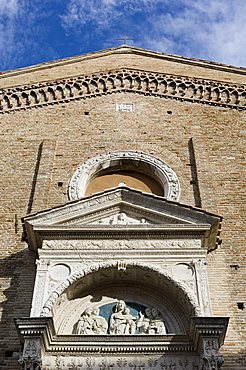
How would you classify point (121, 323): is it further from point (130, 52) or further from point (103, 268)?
point (130, 52)

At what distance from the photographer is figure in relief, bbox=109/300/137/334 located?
353 inches

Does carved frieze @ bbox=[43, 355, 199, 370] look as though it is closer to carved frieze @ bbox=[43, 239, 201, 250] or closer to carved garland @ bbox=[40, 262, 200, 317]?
carved garland @ bbox=[40, 262, 200, 317]

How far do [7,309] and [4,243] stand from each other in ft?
4.88

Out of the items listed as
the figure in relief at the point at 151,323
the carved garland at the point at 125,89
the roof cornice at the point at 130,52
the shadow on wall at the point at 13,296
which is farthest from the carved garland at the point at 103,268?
the roof cornice at the point at 130,52

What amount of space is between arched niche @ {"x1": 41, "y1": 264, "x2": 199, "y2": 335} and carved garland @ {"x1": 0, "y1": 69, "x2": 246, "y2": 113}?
549cm

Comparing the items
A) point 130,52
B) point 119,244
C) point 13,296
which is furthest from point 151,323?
point 130,52

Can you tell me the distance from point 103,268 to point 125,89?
5889mm

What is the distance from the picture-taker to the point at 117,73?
47.2ft

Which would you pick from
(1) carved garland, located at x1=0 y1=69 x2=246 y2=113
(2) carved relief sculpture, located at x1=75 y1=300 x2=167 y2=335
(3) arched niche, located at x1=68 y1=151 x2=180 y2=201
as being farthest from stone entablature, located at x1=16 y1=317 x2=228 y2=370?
(1) carved garland, located at x1=0 y1=69 x2=246 y2=113

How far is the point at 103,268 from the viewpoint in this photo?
30.6ft

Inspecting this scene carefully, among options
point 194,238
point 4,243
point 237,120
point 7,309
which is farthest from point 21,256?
point 237,120

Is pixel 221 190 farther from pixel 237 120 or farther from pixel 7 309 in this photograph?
pixel 7 309

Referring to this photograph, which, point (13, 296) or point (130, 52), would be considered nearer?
point (13, 296)

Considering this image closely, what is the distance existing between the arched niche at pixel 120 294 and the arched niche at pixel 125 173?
2.38 metres
